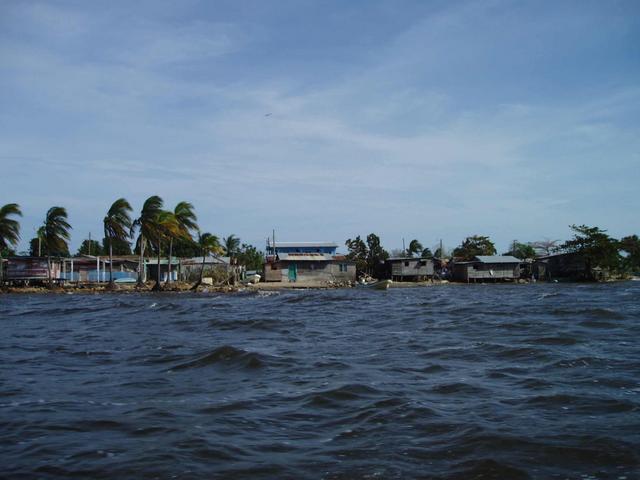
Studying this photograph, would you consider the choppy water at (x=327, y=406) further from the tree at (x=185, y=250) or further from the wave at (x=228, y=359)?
the tree at (x=185, y=250)

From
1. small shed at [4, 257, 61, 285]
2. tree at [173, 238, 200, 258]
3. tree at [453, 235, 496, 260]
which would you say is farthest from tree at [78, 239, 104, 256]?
tree at [453, 235, 496, 260]

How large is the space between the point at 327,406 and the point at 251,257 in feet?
217

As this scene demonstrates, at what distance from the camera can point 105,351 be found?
33.9 ft

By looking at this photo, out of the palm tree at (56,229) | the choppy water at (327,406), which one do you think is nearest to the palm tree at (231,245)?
the palm tree at (56,229)

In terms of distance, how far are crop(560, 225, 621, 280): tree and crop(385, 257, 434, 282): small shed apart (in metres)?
13.5

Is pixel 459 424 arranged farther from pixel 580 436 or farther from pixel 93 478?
pixel 93 478

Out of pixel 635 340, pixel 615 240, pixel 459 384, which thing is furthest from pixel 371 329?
pixel 615 240

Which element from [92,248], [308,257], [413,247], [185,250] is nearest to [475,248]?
[413,247]

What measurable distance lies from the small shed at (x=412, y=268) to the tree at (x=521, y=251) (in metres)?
19.8

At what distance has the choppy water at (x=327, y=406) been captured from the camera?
4.29 m

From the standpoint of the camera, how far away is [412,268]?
53031 mm

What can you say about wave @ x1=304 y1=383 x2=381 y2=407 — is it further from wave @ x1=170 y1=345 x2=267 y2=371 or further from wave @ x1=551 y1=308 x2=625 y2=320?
wave @ x1=551 y1=308 x2=625 y2=320

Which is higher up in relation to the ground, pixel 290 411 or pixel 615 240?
pixel 615 240

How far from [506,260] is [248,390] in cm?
4971
